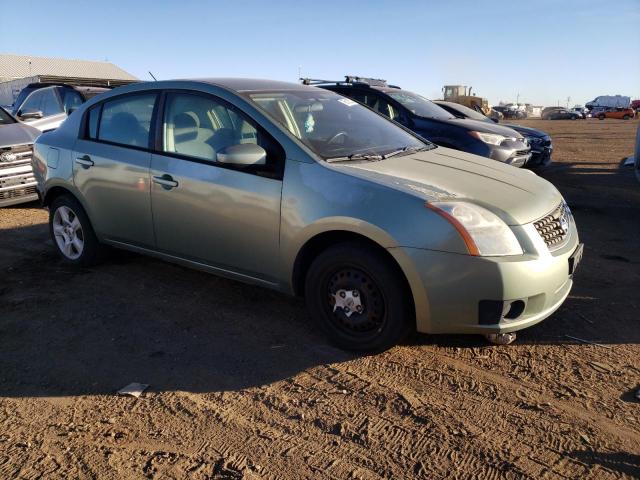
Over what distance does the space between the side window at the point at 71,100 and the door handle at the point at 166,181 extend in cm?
807

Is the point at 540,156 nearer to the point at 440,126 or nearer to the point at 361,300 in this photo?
Result: the point at 440,126

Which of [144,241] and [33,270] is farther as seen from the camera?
[33,270]

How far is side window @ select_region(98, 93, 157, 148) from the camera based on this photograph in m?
4.57

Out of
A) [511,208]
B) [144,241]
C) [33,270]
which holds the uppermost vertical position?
[511,208]

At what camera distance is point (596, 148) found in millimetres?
17469

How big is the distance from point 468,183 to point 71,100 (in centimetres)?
1012

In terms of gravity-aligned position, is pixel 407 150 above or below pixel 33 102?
above

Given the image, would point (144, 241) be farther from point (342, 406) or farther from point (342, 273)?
point (342, 406)

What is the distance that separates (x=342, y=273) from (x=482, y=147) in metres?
5.71

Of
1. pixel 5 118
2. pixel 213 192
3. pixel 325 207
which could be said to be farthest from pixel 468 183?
pixel 5 118

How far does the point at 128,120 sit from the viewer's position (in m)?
4.75

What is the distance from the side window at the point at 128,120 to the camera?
457cm

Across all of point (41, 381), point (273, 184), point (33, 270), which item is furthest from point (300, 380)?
point (33, 270)

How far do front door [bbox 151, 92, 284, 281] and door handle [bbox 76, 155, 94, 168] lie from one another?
86 centimetres
